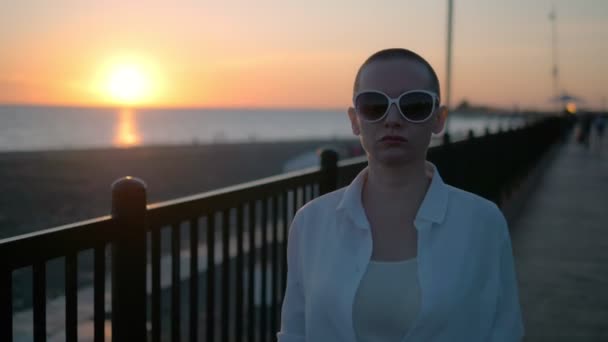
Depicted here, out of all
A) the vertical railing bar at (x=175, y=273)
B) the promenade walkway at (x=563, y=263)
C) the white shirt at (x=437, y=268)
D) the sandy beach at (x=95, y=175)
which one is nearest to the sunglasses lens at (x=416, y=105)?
the white shirt at (x=437, y=268)

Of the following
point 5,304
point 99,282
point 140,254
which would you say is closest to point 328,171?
point 140,254

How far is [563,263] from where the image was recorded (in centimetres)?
803

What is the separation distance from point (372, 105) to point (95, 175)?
28.1 m

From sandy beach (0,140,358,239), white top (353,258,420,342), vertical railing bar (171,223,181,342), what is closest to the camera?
white top (353,258,420,342)

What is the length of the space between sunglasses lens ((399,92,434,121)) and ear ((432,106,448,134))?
12 cm

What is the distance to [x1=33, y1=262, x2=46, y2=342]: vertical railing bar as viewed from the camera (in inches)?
91.1

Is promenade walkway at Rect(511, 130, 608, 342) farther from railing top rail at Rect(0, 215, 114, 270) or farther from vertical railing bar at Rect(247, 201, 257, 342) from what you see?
railing top rail at Rect(0, 215, 114, 270)

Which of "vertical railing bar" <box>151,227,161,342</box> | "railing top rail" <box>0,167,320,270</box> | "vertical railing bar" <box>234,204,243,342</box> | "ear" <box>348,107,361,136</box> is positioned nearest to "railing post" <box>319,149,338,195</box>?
"railing top rail" <box>0,167,320,270</box>

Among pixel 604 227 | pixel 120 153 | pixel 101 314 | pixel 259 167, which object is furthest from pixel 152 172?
pixel 101 314

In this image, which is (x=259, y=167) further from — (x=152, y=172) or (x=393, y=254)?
(x=393, y=254)

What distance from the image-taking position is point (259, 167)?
119 feet

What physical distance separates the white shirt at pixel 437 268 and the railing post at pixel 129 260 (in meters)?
0.84

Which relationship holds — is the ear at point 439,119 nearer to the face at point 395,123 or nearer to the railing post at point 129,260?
the face at point 395,123

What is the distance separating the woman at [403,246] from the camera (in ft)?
6.77
